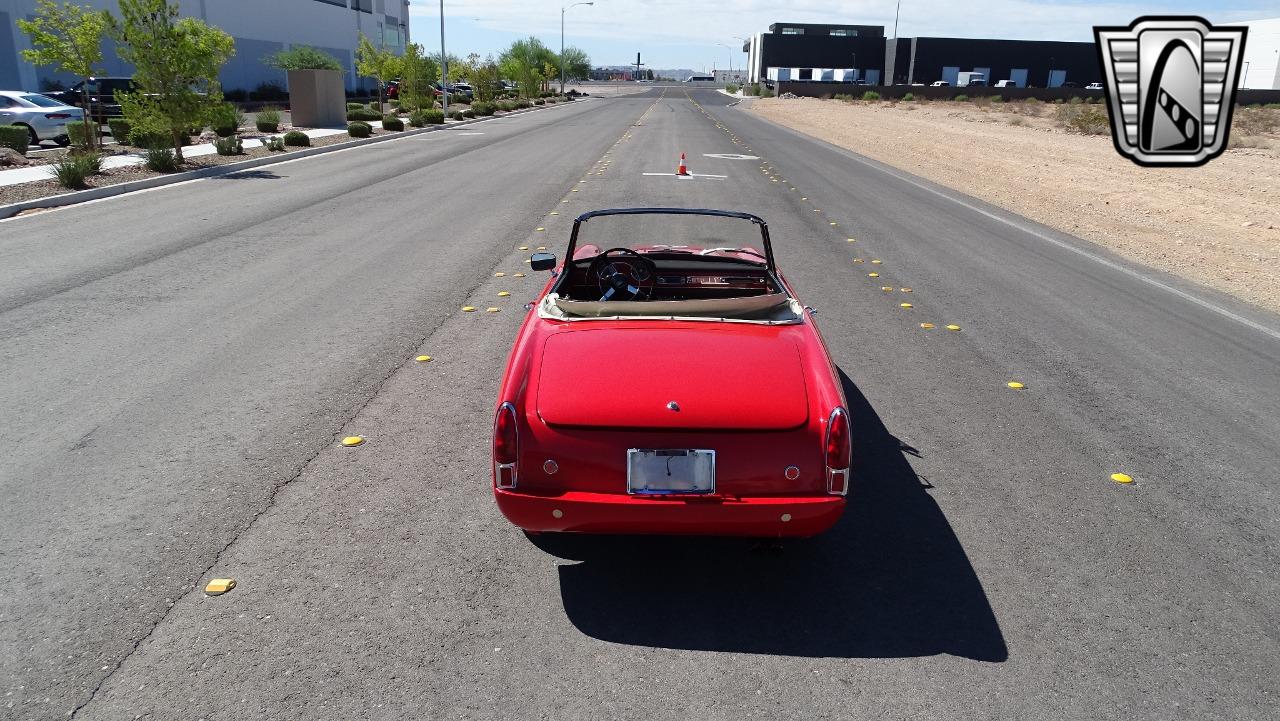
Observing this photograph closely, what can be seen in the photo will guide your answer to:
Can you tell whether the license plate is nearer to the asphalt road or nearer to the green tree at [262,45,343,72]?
the asphalt road

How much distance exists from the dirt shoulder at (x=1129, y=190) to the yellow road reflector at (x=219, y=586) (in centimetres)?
1058

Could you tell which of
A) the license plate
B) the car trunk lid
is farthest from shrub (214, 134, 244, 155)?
the license plate

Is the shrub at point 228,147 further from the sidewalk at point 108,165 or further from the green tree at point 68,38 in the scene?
the green tree at point 68,38

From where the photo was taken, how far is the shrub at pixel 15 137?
2116cm

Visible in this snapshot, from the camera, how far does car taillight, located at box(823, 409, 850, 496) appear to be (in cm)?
357

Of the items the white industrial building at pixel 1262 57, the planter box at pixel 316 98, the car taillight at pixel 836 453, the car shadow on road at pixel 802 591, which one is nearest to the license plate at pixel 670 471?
the car taillight at pixel 836 453

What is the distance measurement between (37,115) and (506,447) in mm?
26584

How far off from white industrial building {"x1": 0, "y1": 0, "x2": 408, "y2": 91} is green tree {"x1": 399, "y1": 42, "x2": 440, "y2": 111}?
547 inches

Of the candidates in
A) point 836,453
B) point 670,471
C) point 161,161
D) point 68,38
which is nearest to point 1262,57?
point 161,161

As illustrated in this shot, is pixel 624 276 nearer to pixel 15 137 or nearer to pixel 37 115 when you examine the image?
pixel 15 137

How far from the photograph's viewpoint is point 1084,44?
384 feet

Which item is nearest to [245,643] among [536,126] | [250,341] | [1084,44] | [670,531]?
[670,531]

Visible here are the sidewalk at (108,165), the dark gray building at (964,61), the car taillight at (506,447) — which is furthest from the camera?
the dark gray building at (964,61)

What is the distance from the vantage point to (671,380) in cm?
371
